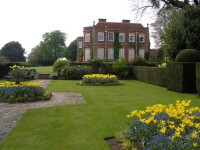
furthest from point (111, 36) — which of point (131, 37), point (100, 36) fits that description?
point (131, 37)

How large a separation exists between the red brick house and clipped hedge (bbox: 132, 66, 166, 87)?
25830mm

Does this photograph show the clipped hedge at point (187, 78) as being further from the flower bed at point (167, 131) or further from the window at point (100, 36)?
the window at point (100, 36)

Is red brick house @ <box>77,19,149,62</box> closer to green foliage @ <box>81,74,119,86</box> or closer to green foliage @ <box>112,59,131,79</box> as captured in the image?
green foliage @ <box>112,59,131,79</box>

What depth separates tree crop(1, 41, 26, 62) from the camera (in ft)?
238

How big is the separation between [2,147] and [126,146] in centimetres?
248

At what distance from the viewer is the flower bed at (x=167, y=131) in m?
4.35

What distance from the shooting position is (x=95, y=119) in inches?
343

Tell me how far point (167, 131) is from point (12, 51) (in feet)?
235

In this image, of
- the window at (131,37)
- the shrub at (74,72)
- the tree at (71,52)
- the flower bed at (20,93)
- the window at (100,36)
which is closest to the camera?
the flower bed at (20,93)

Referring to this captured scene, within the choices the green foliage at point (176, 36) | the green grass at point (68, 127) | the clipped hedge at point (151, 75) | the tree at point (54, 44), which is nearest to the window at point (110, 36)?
the clipped hedge at point (151, 75)

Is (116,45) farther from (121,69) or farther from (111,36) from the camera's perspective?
(121,69)

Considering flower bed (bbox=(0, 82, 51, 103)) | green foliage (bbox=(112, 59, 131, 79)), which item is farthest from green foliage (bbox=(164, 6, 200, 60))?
flower bed (bbox=(0, 82, 51, 103))

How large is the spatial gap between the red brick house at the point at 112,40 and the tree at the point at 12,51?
80.4 feet

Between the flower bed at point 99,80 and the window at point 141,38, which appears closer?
the flower bed at point 99,80
